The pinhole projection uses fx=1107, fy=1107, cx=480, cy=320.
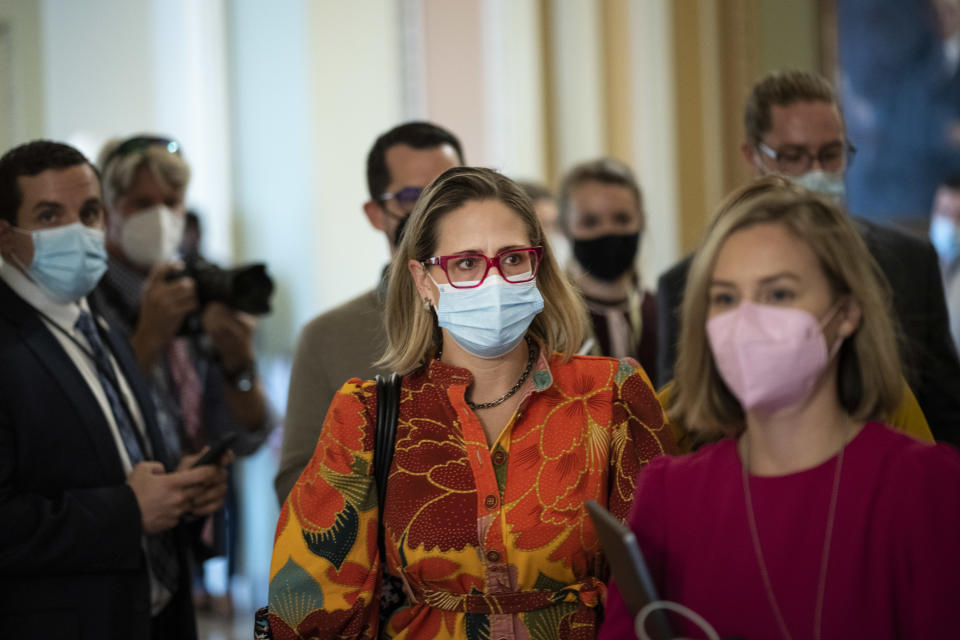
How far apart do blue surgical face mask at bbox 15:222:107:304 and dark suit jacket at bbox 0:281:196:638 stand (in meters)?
0.08

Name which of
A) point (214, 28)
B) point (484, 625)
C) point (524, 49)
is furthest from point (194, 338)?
point (524, 49)

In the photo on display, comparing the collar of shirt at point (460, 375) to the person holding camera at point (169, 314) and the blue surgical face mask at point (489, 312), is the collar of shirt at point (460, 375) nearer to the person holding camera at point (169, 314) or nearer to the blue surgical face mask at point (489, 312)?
the blue surgical face mask at point (489, 312)

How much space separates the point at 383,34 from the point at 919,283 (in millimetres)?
4375

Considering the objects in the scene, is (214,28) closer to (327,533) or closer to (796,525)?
(327,533)

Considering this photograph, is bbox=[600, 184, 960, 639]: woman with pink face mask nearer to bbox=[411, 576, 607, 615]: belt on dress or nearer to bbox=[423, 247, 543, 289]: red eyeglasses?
bbox=[411, 576, 607, 615]: belt on dress

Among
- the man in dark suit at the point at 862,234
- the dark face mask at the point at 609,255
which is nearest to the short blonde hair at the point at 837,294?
the man in dark suit at the point at 862,234

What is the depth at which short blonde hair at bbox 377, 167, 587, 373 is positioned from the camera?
7.48ft

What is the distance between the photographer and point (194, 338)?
3.76 m

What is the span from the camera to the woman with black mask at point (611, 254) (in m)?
3.56

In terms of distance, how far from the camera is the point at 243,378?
3.81m

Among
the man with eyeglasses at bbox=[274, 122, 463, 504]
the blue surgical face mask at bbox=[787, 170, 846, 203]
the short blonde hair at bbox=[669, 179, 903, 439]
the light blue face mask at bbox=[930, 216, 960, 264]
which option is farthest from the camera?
the light blue face mask at bbox=[930, 216, 960, 264]

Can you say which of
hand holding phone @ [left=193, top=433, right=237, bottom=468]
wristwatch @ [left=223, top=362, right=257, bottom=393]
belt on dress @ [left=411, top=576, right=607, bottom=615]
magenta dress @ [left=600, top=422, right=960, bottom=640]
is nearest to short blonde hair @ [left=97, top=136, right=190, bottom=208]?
wristwatch @ [left=223, top=362, right=257, bottom=393]

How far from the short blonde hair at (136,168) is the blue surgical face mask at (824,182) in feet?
6.48

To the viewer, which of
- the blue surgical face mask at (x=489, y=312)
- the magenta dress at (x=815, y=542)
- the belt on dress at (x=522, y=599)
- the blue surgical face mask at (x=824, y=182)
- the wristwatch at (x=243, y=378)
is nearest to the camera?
the magenta dress at (x=815, y=542)
